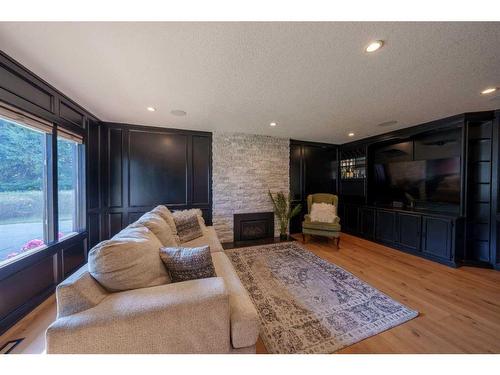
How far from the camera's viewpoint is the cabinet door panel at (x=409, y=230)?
10.4 ft

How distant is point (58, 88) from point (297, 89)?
2.67m

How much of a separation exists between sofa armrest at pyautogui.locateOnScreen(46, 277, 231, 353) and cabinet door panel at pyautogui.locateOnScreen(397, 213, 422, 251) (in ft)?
12.0

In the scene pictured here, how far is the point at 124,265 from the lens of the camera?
1122 mm

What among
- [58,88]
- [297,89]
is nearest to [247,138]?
[297,89]

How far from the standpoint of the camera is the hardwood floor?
1.41 m

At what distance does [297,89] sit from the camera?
2.05 m

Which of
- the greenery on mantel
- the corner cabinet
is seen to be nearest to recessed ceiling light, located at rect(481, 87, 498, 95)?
the corner cabinet

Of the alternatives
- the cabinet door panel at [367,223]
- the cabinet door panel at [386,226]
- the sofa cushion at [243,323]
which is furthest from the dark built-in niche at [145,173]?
the cabinet door panel at [386,226]

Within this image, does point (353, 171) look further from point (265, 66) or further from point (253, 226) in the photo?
point (265, 66)

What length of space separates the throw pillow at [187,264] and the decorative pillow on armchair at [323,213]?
2.97 m

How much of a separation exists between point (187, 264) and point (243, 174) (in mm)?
2858

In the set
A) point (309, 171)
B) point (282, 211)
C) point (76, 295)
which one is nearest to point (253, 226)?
point (282, 211)

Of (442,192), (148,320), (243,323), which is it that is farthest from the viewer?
(442,192)

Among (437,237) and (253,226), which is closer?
(437,237)
